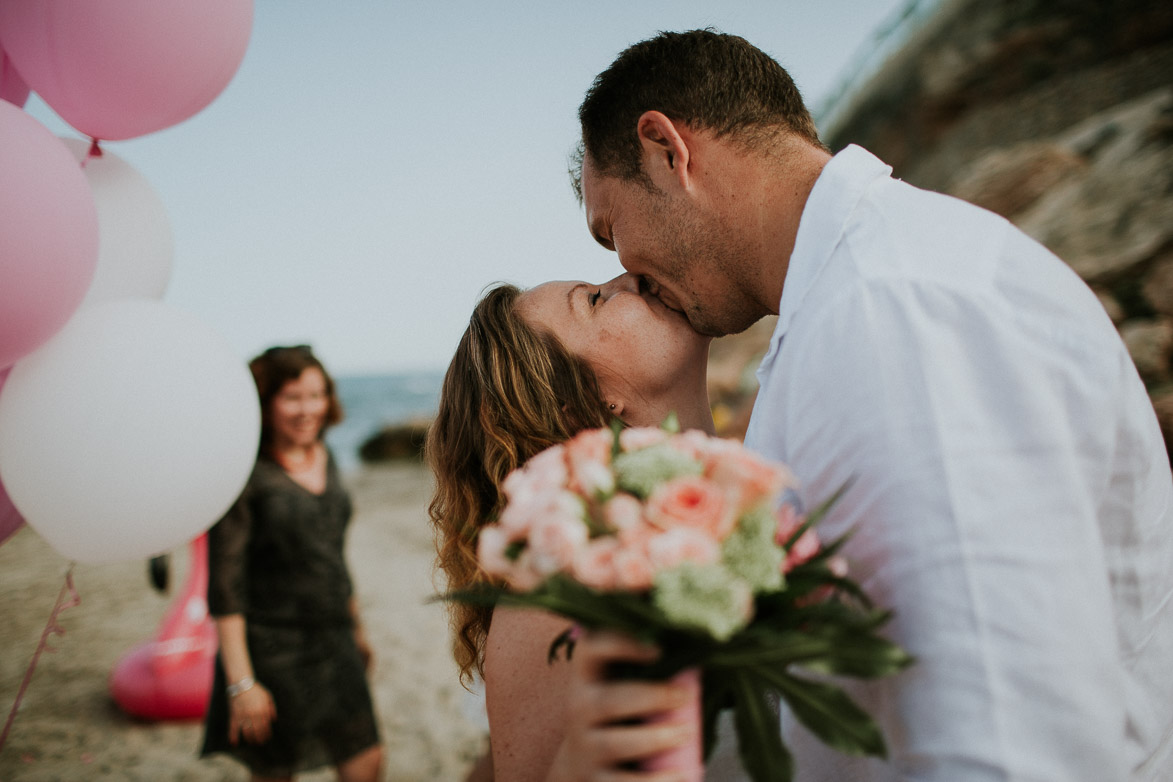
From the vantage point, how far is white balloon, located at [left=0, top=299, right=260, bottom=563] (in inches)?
68.9

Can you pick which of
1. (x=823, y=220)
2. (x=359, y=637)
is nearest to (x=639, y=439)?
(x=823, y=220)

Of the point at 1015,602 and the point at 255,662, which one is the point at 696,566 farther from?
the point at 255,662

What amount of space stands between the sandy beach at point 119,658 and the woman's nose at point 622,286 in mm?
2237

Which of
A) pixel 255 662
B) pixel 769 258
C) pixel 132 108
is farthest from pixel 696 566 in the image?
pixel 255 662

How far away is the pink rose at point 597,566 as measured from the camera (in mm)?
917

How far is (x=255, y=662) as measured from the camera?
11.0ft

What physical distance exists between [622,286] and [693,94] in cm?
62

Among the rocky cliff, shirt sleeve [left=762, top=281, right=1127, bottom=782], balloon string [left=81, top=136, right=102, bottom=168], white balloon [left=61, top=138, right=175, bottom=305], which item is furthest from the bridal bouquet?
the rocky cliff

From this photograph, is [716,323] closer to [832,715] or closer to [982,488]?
[982,488]

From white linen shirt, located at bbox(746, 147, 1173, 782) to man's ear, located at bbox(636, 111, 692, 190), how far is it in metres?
0.56

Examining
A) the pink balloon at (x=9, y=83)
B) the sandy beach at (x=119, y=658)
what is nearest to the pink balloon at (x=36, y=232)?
the pink balloon at (x=9, y=83)

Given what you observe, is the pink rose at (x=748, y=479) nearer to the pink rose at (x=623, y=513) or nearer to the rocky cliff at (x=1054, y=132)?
the pink rose at (x=623, y=513)

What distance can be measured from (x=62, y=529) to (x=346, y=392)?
5351cm

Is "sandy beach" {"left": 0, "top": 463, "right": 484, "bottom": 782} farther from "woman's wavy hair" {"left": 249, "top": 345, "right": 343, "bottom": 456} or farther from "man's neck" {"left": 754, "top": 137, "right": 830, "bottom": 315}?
"man's neck" {"left": 754, "top": 137, "right": 830, "bottom": 315}
